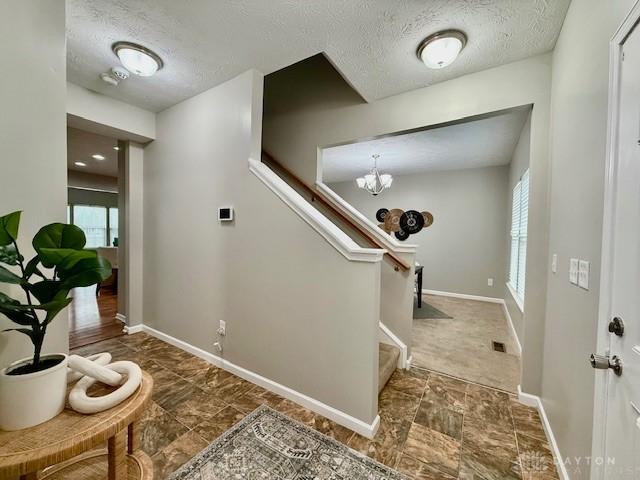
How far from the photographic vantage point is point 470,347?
2930mm

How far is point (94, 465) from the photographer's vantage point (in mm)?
1075

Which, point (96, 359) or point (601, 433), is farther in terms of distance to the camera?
point (96, 359)

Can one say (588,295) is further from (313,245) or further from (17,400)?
(17,400)

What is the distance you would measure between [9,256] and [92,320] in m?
3.61

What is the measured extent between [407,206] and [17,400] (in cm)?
609

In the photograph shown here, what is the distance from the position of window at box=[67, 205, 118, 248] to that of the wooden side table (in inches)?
357

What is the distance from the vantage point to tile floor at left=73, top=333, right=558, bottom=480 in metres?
1.40

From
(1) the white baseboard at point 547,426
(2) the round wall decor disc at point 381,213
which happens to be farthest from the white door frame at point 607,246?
(2) the round wall decor disc at point 381,213

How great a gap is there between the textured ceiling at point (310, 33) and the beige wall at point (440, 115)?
0.14 metres

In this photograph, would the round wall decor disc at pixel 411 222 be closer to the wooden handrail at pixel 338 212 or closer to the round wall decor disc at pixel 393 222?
the round wall decor disc at pixel 393 222

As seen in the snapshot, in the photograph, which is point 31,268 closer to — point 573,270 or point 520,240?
point 573,270

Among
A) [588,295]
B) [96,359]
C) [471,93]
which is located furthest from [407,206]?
[96,359]

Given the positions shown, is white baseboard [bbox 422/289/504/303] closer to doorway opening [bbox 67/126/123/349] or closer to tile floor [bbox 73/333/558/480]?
tile floor [bbox 73/333/558/480]

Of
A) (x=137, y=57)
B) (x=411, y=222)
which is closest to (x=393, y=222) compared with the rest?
(x=411, y=222)
